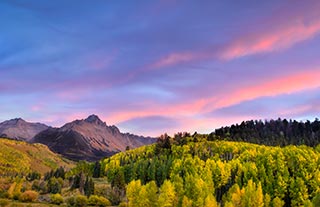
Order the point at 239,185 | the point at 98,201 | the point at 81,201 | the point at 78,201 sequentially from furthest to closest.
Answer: the point at 98,201 → the point at 78,201 → the point at 81,201 → the point at 239,185

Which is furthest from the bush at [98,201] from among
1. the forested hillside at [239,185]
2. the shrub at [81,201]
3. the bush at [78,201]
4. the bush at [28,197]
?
the bush at [28,197]

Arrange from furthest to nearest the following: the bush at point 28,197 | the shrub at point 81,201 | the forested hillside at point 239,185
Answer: the bush at point 28,197
the shrub at point 81,201
the forested hillside at point 239,185

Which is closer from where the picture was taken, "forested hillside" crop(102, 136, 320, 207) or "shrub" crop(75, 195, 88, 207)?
"forested hillside" crop(102, 136, 320, 207)

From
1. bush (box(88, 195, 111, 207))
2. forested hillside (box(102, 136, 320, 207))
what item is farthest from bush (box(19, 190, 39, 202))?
forested hillside (box(102, 136, 320, 207))

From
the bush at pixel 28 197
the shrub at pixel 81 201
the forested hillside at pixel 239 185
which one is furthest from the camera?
the bush at pixel 28 197

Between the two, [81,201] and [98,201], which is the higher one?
[81,201]

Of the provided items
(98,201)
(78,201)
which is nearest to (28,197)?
(78,201)

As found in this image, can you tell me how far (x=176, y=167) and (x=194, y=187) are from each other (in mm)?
54094

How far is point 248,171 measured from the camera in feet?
527

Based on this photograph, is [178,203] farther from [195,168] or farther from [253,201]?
[195,168]

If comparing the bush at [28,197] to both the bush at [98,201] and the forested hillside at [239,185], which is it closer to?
the bush at [98,201]

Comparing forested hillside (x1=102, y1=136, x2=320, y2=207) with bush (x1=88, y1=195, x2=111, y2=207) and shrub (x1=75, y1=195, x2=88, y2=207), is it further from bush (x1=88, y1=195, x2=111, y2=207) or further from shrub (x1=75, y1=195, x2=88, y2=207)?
shrub (x1=75, y1=195, x2=88, y2=207)

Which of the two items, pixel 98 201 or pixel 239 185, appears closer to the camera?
pixel 239 185

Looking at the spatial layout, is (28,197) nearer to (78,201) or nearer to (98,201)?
(78,201)
